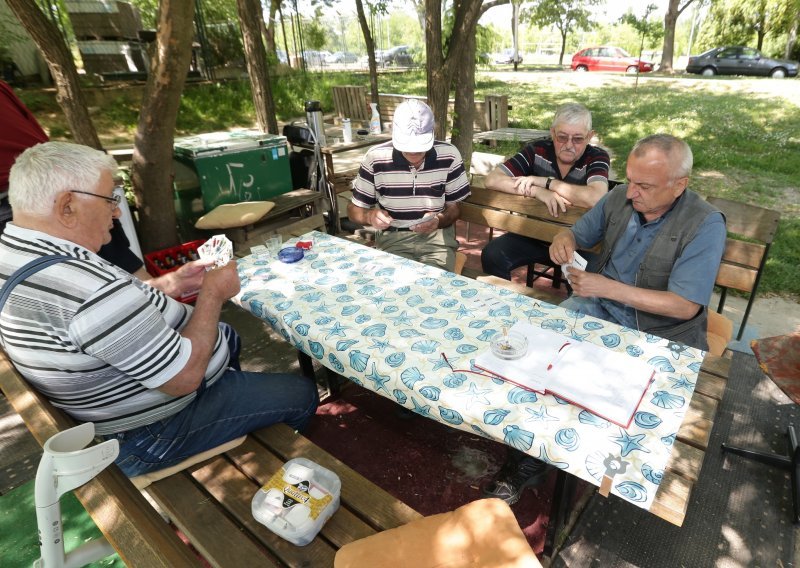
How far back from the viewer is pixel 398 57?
29.5m

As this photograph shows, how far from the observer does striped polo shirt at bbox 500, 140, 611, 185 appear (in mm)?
3223

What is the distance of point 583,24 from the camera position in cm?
3103

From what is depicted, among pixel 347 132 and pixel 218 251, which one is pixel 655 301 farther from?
pixel 347 132

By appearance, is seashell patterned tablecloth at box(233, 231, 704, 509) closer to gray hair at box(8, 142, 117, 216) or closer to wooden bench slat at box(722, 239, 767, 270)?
gray hair at box(8, 142, 117, 216)

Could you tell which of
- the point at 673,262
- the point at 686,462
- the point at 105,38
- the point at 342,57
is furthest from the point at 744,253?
the point at 342,57

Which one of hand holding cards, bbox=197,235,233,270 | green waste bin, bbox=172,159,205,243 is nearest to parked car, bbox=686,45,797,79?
green waste bin, bbox=172,159,205,243

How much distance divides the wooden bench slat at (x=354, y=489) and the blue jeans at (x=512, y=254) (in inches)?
83.9

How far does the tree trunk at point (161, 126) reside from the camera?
11.8 ft

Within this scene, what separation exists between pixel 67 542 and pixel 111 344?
1.43m

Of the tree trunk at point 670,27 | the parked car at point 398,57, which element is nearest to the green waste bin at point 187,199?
the tree trunk at point 670,27

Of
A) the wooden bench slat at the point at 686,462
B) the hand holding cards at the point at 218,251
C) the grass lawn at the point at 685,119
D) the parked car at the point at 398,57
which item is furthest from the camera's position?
the parked car at the point at 398,57

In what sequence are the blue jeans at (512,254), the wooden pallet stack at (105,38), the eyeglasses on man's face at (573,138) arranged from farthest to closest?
the wooden pallet stack at (105,38)
the blue jeans at (512,254)
the eyeglasses on man's face at (573,138)

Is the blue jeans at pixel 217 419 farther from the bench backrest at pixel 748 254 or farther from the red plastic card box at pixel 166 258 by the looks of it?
the red plastic card box at pixel 166 258

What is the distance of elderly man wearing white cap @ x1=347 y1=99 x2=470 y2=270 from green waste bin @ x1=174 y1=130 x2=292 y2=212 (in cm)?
208
